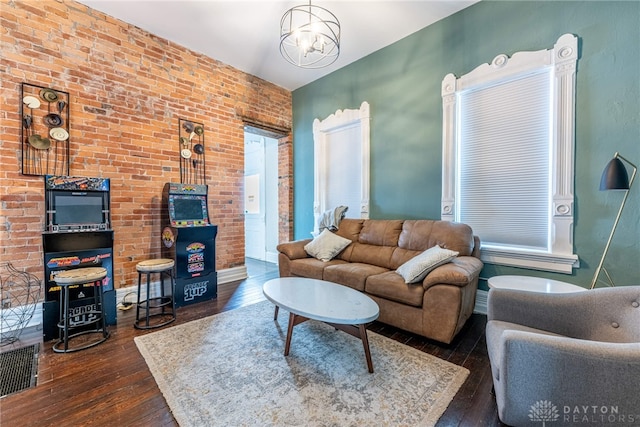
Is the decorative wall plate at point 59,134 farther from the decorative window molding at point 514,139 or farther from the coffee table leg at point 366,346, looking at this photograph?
the decorative window molding at point 514,139

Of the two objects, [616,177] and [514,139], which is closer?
[616,177]

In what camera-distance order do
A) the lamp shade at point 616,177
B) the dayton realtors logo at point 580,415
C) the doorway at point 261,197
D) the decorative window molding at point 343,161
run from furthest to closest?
the doorway at point 261,197, the decorative window molding at point 343,161, the lamp shade at point 616,177, the dayton realtors logo at point 580,415

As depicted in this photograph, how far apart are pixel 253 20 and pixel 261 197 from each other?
11.5ft

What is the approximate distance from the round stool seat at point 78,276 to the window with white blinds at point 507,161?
3.67 m

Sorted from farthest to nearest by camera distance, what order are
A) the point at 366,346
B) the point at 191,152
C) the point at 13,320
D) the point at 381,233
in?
the point at 191,152 → the point at 381,233 → the point at 13,320 → the point at 366,346

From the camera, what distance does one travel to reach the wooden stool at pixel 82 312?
2.11 meters

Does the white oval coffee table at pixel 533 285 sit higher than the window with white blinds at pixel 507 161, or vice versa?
the window with white blinds at pixel 507 161

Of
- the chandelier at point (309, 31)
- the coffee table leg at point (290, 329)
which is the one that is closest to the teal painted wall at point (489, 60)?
the chandelier at point (309, 31)

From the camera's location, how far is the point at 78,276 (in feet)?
7.10

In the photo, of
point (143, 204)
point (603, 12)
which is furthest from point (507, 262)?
point (143, 204)

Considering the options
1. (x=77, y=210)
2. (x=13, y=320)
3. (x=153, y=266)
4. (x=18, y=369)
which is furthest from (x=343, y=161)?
(x=13, y=320)

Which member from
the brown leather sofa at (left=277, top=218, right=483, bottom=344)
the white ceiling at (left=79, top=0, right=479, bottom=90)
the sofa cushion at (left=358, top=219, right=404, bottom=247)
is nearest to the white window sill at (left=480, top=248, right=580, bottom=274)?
the brown leather sofa at (left=277, top=218, right=483, bottom=344)

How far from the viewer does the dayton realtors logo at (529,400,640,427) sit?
1.01 meters

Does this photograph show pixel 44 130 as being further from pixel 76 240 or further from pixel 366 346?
pixel 366 346
